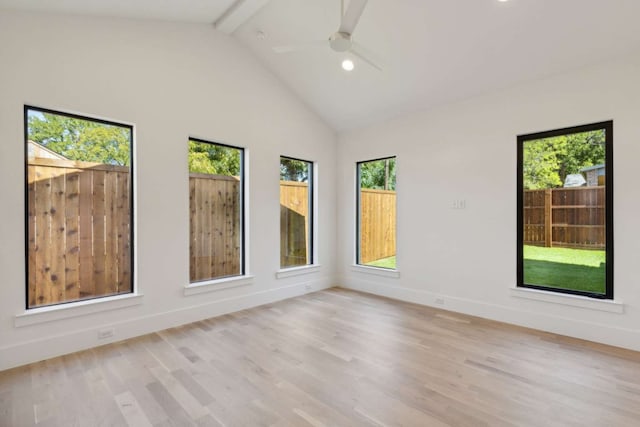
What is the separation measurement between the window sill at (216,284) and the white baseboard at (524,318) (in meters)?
1.98

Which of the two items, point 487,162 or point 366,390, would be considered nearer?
point 366,390

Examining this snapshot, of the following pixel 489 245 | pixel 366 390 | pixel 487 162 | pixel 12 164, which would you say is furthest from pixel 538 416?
pixel 12 164

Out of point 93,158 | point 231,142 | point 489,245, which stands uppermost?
point 231,142

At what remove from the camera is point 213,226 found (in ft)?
13.3

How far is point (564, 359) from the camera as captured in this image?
2.76 metres

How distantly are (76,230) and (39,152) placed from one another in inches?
29.6

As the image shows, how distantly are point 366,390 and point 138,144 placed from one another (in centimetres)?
311

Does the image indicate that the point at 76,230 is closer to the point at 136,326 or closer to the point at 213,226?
the point at 136,326

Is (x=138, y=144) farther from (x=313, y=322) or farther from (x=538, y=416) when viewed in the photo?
(x=538, y=416)

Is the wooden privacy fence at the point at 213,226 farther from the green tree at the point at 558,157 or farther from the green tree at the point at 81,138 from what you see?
the green tree at the point at 558,157

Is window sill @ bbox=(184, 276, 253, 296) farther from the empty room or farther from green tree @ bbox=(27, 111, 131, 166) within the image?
green tree @ bbox=(27, 111, 131, 166)

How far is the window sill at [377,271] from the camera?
15.5 feet

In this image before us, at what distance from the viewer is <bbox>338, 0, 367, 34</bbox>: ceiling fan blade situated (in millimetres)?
2156

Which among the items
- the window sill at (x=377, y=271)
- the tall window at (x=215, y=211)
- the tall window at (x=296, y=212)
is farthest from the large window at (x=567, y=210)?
the tall window at (x=215, y=211)
